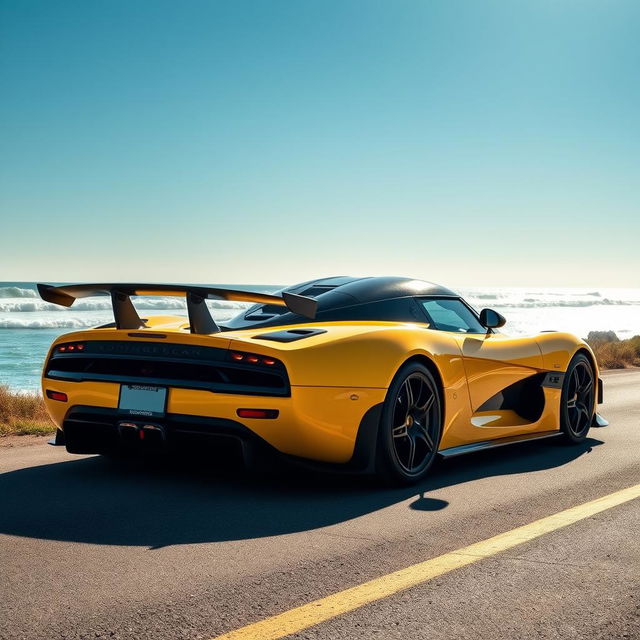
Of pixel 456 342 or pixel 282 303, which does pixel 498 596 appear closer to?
pixel 282 303

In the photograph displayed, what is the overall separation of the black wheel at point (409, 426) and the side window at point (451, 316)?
0.75 meters

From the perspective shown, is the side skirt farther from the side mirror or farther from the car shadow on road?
the side mirror

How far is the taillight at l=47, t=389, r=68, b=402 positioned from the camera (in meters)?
5.16

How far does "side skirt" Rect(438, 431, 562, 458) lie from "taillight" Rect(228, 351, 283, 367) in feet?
4.76

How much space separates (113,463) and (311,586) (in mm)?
2784

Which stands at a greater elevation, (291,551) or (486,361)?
(486,361)

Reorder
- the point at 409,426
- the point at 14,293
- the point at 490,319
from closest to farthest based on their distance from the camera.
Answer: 1. the point at 409,426
2. the point at 490,319
3. the point at 14,293

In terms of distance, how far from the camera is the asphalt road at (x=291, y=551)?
2.90 metres

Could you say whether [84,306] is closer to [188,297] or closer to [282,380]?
[188,297]

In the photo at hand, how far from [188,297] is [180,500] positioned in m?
1.09

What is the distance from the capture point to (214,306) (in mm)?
54469

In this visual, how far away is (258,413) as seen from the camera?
468cm

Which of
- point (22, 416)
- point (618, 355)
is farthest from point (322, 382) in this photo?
point (618, 355)

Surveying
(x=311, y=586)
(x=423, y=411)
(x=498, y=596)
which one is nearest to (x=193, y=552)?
(x=311, y=586)
